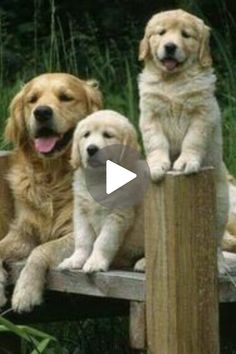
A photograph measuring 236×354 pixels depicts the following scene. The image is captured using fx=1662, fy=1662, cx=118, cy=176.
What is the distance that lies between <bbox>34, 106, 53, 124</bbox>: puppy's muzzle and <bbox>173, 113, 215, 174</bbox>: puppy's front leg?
1236 millimetres

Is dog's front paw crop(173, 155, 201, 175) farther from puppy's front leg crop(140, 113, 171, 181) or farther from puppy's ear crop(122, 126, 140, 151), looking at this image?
puppy's ear crop(122, 126, 140, 151)

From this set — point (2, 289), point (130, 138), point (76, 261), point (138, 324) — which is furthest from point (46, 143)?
point (138, 324)

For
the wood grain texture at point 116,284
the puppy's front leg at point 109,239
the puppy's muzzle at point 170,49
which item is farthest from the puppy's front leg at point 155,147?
the wood grain texture at point 116,284

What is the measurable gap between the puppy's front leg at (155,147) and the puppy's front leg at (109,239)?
1.48 feet

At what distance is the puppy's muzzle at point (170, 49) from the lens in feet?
21.6

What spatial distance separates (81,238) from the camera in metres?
7.13

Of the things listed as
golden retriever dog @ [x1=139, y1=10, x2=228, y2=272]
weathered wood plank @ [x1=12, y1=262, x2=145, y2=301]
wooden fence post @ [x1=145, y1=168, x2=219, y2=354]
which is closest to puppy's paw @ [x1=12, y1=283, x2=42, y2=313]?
weathered wood plank @ [x1=12, y1=262, x2=145, y2=301]

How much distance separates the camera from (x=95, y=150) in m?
6.88

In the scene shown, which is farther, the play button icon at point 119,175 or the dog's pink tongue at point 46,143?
the dog's pink tongue at point 46,143

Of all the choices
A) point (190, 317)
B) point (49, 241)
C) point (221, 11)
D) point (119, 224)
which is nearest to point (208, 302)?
point (190, 317)

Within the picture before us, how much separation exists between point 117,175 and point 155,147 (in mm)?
348

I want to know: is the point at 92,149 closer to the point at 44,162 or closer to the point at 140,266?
the point at 140,266

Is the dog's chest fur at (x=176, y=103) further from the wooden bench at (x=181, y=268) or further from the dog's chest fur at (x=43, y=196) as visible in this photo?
the dog's chest fur at (x=43, y=196)

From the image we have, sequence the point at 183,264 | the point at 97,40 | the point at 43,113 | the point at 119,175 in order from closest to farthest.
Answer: the point at 183,264
the point at 119,175
the point at 43,113
the point at 97,40
